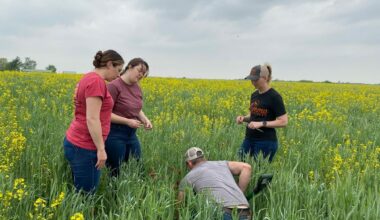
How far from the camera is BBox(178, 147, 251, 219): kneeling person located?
9.39 ft

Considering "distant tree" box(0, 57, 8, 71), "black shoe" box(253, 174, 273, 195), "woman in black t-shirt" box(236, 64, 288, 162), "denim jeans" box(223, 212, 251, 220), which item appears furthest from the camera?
"distant tree" box(0, 57, 8, 71)

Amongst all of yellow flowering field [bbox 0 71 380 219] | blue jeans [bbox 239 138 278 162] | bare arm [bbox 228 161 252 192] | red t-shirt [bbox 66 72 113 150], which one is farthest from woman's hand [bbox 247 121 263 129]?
red t-shirt [bbox 66 72 113 150]

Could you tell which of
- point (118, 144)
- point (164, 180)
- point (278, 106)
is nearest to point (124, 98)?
point (118, 144)

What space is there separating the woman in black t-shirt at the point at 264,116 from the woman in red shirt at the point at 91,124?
161cm

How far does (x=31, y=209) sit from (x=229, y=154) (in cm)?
219

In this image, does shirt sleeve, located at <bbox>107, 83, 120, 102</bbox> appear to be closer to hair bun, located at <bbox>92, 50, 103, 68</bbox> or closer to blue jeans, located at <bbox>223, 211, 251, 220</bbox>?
hair bun, located at <bbox>92, 50, 103, 68</bbox>

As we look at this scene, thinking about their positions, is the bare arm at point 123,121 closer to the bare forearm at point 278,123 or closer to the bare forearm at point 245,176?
the bare forearm at point 245,176

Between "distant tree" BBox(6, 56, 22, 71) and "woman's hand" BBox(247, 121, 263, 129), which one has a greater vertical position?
"distant tree" BBox(6, 56, 22, 71)

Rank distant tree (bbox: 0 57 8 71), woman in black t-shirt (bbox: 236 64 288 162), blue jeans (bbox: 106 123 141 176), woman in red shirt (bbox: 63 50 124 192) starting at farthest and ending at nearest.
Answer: distant tree (bbox: 0 57 8 71)
woman in black t-shirt (bbox: 236 64 288 162)
blue jeans (bbox: 106 123 141 176)
woman in red shirt (bbox: 63 50 124 192)

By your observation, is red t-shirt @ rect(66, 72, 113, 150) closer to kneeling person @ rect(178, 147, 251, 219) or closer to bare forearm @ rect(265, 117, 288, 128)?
kneeling person @ rect(178, 147, 251, 219)

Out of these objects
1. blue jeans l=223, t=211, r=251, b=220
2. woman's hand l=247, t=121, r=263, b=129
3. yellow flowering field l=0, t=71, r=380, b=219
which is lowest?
blue jeans l=223, t=211, r=251, b=220

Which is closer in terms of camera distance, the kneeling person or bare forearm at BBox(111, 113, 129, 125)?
the kneeling person

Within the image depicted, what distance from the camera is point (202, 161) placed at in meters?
3.35

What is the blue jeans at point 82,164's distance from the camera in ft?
9.83
